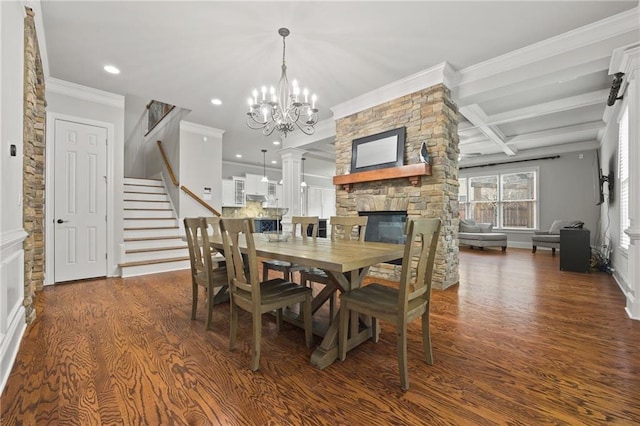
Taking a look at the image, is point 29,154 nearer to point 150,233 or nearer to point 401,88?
point 150,233

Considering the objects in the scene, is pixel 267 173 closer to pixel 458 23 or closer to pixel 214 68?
pixel 214 68

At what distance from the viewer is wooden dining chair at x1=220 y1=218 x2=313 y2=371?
171 cm

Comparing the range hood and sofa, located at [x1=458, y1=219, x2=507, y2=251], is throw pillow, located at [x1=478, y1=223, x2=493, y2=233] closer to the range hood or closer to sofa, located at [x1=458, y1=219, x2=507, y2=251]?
sofa, located at [x1=458, y1=219, x2=507, y2=251]

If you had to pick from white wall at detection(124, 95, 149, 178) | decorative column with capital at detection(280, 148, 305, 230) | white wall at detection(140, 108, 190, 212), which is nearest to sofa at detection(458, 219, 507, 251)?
decorative column with capital at detection(280, 148, 305, 230)

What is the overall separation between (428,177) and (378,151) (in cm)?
85

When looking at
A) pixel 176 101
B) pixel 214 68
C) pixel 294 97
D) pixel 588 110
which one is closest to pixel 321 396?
pixel 294 97

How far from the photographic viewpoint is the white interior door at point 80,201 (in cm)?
377

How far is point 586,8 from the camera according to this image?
95.3 inches

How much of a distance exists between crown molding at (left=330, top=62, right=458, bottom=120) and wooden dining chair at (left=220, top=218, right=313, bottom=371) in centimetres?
303

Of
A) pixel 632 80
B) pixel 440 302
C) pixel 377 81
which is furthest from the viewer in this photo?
pixel 377 81

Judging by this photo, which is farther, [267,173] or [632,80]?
[267,173]

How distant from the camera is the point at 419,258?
167 cm

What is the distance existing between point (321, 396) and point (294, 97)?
2439 millimetres

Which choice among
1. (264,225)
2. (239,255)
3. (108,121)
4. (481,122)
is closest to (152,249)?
(108,121)
